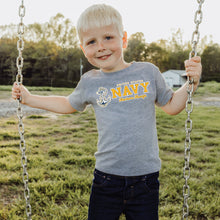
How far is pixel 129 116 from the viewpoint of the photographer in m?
1.73

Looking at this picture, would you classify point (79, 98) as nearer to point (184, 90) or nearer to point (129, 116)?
point (129, 116)

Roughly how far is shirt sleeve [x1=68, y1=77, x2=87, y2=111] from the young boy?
0.47 feet

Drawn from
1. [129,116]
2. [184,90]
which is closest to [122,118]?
[129,116]

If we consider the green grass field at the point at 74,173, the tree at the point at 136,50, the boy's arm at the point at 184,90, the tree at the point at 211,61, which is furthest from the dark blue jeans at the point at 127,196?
the tree at the point at 211,61

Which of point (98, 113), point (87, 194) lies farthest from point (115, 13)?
point (87, 194)

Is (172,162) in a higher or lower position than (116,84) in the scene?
lower

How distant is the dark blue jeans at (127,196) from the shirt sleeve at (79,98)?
539 millimetres

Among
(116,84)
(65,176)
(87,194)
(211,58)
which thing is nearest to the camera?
(116,84)

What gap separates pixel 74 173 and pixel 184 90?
2309 millimetres

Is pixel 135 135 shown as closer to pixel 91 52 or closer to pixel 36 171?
pixel 91 52

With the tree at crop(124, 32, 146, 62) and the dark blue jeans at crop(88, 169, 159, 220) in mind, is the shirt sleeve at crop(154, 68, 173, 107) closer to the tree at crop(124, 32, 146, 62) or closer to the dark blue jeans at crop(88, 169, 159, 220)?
the dark blue jeans at crop(88, 169, 159, 220)

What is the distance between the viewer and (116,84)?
180cm

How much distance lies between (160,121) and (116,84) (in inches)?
244

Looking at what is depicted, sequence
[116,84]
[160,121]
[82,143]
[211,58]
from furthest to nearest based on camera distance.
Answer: [211,58] < [160,121] < [82,143] < [116,84]
